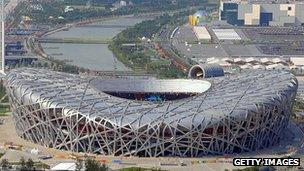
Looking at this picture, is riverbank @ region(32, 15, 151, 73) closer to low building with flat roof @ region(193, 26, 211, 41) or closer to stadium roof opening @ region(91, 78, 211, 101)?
low building with flat roof @ region(193, 26, 211, 41)

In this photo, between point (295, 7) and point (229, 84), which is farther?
point (295, 7)

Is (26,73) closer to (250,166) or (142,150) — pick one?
(142,150)

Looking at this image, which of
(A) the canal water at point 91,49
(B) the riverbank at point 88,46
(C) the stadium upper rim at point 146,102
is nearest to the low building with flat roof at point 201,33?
(B) the riverbank at point 88,46

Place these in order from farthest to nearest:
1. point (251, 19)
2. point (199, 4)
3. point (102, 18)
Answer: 1. point (199, 4)
2. point (102, 18)
3. point (251, 19)

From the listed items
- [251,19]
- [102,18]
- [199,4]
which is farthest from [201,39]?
[199,4]

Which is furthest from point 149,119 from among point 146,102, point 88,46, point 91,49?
point 88,46

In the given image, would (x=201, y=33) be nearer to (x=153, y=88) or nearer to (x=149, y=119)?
(x=153, y=88)
